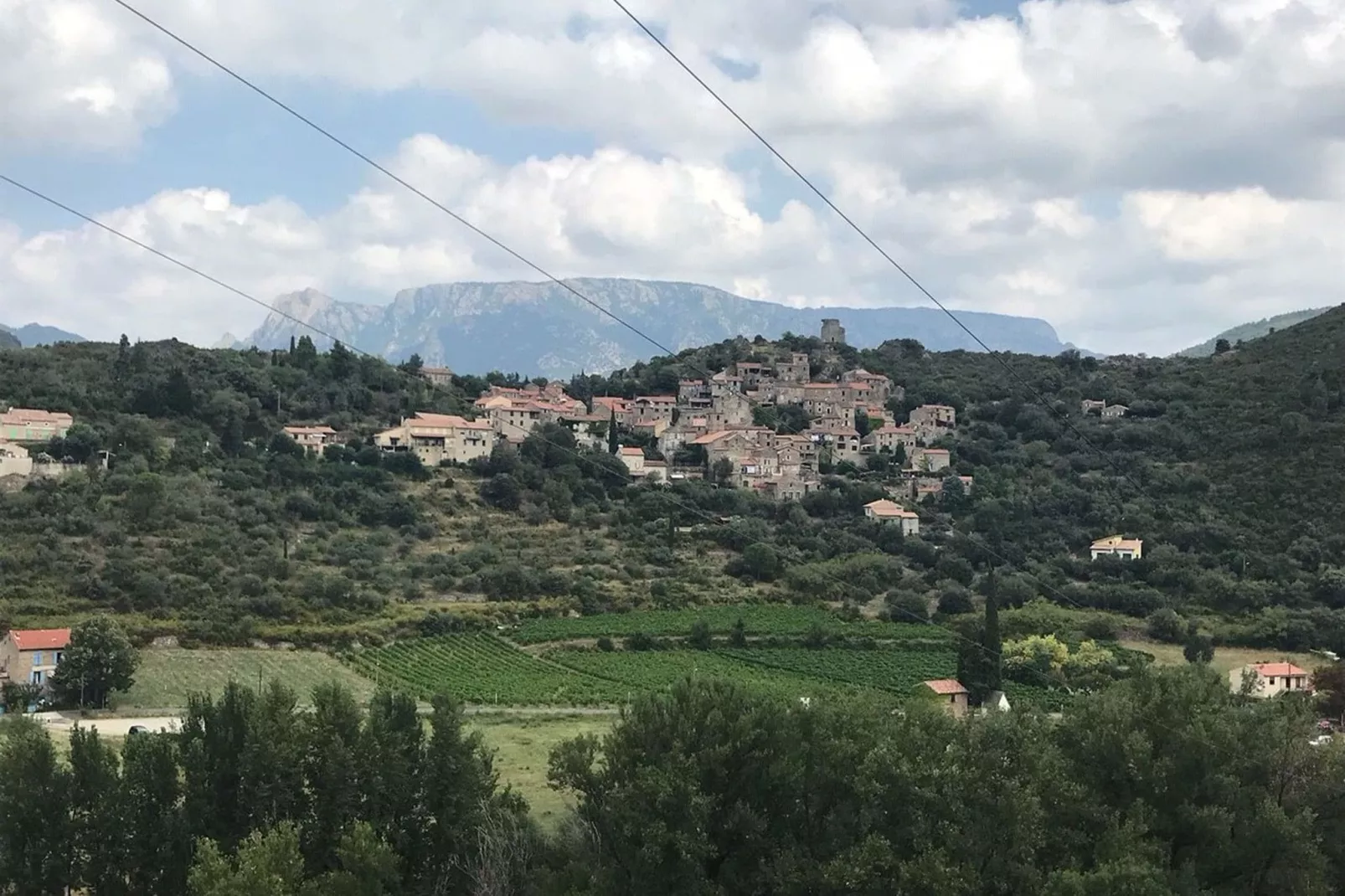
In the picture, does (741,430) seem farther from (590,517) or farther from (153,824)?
(153,824)

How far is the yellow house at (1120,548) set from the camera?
51500mm

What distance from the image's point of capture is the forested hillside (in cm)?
4238

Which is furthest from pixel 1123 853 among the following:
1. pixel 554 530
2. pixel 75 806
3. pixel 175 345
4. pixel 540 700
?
pixel 175 345

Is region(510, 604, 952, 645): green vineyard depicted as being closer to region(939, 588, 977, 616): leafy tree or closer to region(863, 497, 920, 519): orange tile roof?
region(939, 588, 977, 616): leafy tree

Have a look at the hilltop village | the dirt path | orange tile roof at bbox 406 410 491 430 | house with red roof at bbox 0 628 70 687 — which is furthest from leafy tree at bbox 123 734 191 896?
orange tile roof at bbox 406 410 491 430

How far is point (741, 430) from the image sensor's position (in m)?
72.1

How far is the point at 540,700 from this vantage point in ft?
110

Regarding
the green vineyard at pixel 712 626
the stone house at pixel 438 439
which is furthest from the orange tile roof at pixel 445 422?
the green vineyard at pixel 712 626

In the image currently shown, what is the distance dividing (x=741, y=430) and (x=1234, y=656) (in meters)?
36.4

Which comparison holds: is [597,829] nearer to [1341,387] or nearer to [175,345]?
[1341,387]

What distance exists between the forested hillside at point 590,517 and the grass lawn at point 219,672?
1616mm

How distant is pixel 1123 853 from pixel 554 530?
4413 centimetres

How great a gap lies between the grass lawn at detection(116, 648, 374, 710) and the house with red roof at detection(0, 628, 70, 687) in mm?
2286

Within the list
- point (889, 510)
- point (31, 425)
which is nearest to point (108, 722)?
point (31, 425)
